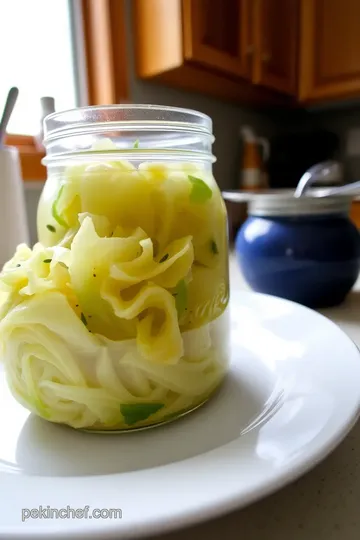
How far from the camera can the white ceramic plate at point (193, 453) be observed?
207 millimetres

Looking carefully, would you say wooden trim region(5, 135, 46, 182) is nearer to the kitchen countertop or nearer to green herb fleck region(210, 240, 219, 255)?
green herb fleck region(210, 240, 219, 255)

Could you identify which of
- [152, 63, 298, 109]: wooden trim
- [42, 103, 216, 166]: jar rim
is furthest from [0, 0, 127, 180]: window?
[42, 103, 216, 166]: jar rim

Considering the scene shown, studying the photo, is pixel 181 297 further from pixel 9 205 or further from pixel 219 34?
pixel 219 34

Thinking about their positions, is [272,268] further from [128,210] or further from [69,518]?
[69,518]

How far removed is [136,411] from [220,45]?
1216mm

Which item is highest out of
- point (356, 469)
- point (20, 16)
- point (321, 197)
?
point (20, 16)

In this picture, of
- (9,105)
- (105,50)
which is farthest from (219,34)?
(9,105)

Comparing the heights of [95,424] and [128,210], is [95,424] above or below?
below

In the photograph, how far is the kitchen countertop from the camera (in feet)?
0.79

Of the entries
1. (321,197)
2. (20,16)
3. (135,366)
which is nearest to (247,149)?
(20,16)

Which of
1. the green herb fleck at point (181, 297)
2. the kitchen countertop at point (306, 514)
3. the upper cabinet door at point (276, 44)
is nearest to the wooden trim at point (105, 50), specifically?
the upper cabinet door at point (276, 44)

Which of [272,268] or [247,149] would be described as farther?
[247,149]

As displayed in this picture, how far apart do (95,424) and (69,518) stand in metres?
0.09

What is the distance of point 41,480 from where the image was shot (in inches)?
9.6
